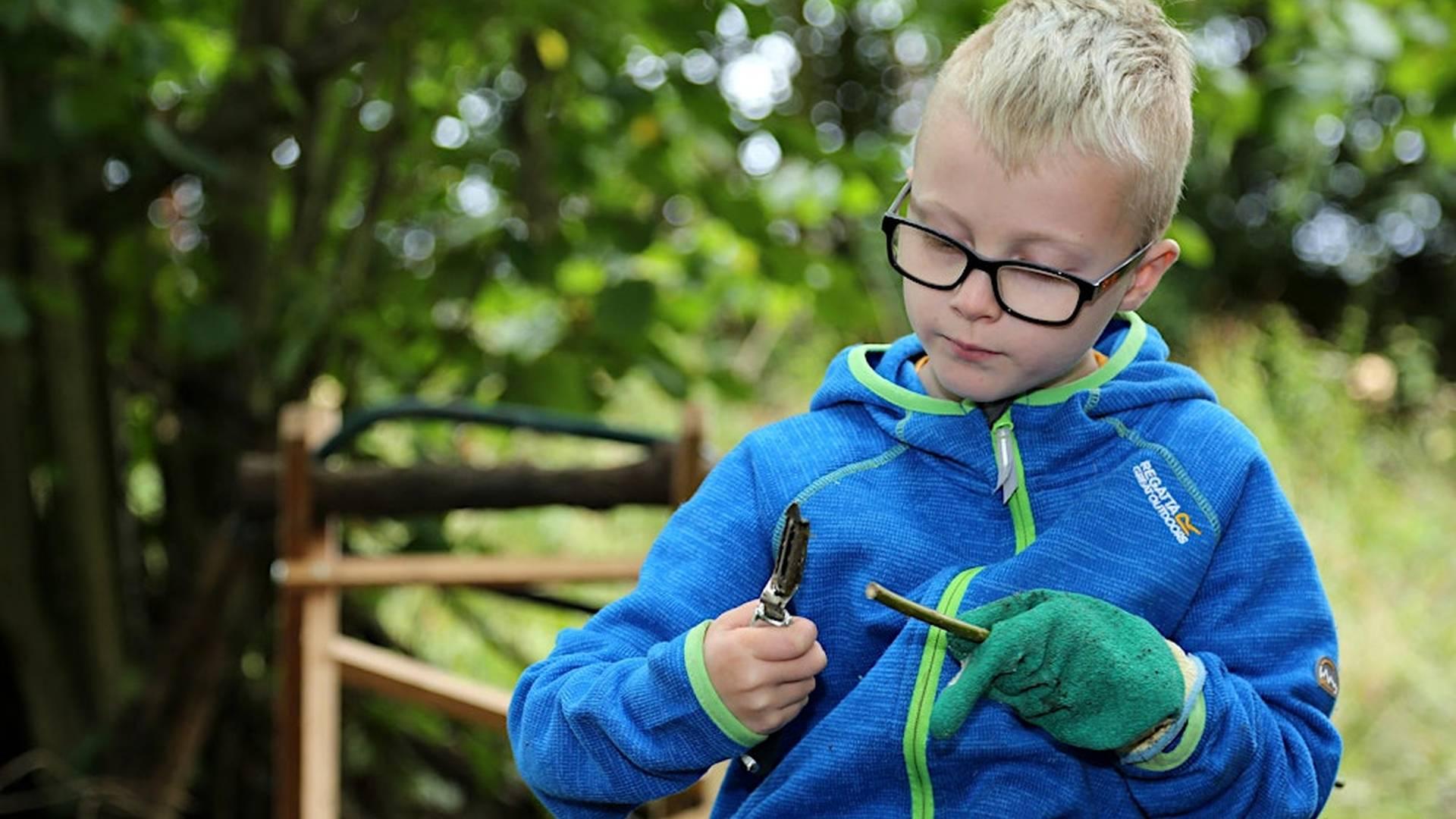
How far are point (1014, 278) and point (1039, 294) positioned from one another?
0.07ft

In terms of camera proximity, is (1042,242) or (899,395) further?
(899,395)

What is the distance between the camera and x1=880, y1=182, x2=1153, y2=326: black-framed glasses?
3.29 feet

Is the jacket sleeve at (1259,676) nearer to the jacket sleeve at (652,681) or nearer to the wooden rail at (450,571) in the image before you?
the jacket sleeve at (652,681)

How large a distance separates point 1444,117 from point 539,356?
1.47 metres

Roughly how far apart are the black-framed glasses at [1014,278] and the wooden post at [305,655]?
1.17 metres

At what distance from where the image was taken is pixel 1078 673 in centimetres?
94

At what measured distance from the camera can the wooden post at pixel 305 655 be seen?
6.60 feet

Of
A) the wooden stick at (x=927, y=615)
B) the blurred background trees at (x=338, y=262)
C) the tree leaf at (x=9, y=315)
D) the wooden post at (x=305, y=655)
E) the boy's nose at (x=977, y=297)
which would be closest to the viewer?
the wooden stick at (x=927, y=615)

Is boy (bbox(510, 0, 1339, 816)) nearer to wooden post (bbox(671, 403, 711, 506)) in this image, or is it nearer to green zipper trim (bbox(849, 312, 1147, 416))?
green zipper trim (bbox(849, 312, 1147, 416))

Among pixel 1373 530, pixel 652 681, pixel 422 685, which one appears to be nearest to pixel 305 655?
pixel 422 685

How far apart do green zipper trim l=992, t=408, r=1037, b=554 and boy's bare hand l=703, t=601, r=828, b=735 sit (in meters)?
0.17

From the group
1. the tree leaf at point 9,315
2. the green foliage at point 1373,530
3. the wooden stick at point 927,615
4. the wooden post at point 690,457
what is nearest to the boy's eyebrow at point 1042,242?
the wooden stick at point 927,615

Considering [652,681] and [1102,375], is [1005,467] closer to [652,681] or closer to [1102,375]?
[1102,375]

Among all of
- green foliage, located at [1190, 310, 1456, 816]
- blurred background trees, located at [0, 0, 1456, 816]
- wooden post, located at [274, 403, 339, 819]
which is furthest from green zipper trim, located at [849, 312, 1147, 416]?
green foliage, located at [1190, 310, 1456, 816]
